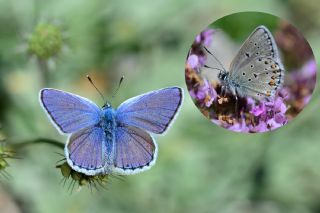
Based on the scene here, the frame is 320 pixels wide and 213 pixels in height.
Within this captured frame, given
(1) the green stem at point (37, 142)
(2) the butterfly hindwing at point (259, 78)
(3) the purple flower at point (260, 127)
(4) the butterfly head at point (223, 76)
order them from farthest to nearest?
(1) the green stem at point (37, 142) < (3) the purple flower at point (260, 127) < (4) the butterfly head at point (223, 76) < (2) the butterfly hindwing at point (259, 78)

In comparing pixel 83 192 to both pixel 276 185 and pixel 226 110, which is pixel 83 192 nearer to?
pixel 276 185

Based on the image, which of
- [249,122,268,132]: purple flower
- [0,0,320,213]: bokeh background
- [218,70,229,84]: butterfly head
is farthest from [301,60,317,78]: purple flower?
[218,70,229,84]: butterfly head

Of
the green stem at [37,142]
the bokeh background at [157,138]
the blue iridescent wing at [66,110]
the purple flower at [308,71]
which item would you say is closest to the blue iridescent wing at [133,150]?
the blue iridescent wing at [66,110]

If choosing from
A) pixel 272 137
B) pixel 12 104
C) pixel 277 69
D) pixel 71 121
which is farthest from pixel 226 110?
pixel 12 104

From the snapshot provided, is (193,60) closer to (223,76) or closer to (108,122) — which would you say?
(223,76)

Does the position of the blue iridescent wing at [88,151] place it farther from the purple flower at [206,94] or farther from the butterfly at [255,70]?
the butterfly at [255,70]

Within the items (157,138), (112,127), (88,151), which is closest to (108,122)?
(112,127)

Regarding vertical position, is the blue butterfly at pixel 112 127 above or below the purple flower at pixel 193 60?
below

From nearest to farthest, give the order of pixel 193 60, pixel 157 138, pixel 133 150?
1. pixel 133 150
2. pixel 193 60
3. pixel 157 138
